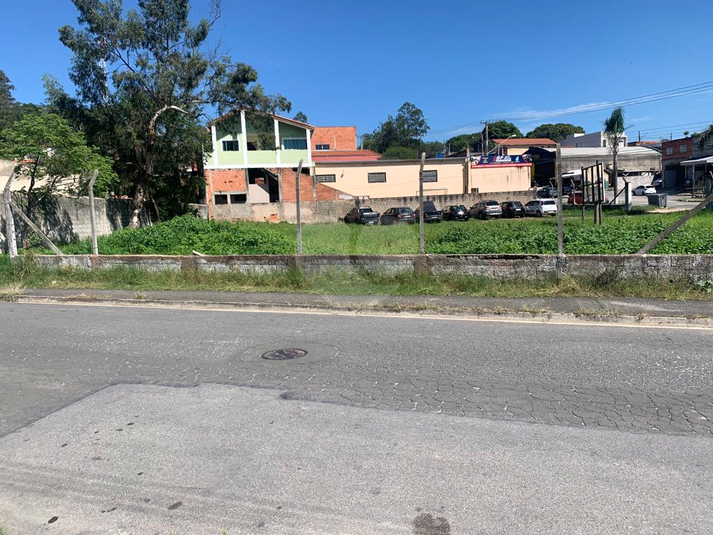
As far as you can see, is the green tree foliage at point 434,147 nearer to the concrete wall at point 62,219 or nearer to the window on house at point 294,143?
the window on house at point 294,143

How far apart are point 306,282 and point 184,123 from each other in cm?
2135

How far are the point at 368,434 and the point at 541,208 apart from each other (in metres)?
40.8

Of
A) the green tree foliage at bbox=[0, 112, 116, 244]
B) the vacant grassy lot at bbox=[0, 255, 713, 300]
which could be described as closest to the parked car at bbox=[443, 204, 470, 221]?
the green tree foliage at bbox=[0, 112, 116, 244]

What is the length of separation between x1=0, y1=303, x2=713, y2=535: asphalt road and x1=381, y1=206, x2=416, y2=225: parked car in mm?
31477

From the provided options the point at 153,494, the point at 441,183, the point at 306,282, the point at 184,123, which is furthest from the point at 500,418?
the point at 441,183

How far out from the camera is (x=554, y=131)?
133 meters

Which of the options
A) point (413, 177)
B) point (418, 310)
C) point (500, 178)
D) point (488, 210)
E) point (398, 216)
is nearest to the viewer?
point (418, 310)

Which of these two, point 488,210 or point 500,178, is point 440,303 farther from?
point 500,178

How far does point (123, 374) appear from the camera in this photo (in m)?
6.11

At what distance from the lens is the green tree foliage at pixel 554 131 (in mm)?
132500

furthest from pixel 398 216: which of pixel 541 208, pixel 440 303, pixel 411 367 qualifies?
pixel 411 367

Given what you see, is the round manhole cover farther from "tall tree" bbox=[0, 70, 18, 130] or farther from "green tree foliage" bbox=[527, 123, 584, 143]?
"green tree foliage" bbox=[527, 123, 584, 143]

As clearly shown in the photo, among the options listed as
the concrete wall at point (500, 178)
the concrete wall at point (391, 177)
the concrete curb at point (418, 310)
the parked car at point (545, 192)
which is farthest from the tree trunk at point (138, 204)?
the parked car at point (545, 192)

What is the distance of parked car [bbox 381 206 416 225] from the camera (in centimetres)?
3872
